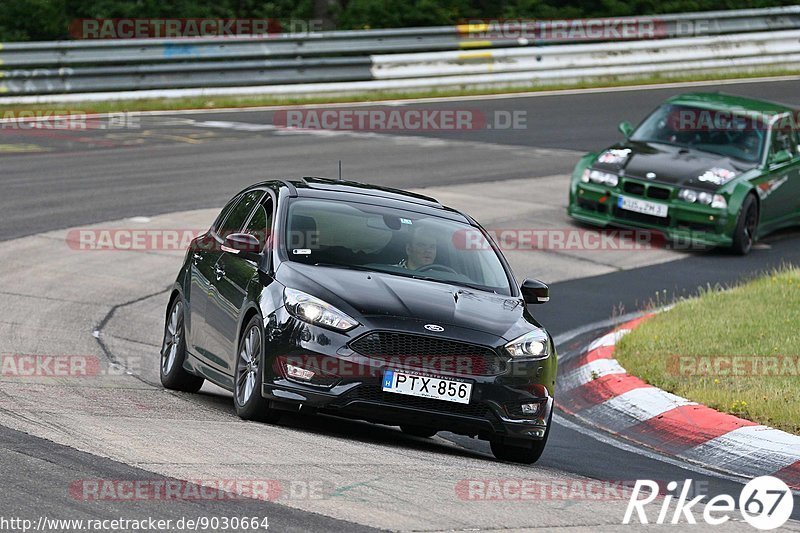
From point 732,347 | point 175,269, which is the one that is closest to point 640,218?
point 175,269

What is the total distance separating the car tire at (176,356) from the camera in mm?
9953

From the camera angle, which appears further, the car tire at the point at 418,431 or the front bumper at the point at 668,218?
the front bumper at the point at 668,218

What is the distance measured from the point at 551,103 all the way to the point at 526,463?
795 inches

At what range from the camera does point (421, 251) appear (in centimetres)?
923

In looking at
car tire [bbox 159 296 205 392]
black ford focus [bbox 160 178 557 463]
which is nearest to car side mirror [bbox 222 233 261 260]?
black ford focus [bbox 160 178 557 463]

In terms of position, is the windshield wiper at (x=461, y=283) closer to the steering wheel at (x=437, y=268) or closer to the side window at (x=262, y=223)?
the steering wheel at (x=437, y=268)

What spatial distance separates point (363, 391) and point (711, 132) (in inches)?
436

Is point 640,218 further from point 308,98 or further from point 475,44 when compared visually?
point 475,44

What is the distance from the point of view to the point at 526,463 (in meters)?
8.54

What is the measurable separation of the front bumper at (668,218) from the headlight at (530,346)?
8746 mm

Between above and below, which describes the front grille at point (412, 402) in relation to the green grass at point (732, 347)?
above

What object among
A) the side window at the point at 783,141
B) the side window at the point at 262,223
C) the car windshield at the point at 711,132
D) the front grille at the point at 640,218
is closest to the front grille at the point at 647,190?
the front grille at the point at 640,218

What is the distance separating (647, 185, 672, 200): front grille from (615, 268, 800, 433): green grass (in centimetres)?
290

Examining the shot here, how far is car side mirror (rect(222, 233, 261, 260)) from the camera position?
355 inches
